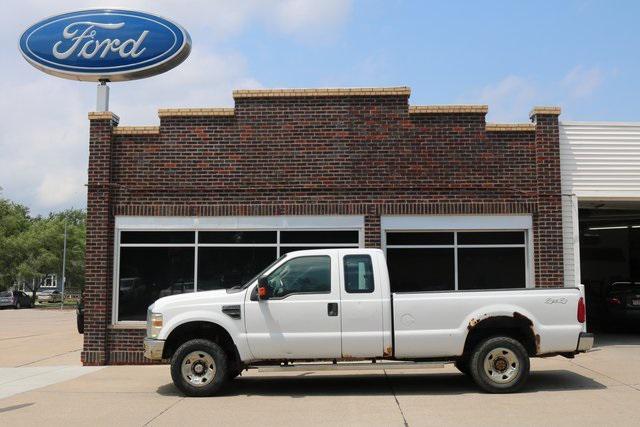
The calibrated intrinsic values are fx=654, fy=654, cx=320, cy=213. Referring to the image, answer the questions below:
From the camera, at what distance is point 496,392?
364 inches

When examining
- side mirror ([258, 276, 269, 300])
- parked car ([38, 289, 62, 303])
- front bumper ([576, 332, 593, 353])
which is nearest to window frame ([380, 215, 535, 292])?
front bumper ([576, 332, 593, 353])

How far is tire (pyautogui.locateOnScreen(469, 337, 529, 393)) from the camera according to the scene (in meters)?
9.25

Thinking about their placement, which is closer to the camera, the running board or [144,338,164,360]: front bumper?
the running board

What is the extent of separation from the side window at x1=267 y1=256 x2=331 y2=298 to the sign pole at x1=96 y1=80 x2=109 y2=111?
6.71 metres

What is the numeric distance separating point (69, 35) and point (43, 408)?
8453 millimetres

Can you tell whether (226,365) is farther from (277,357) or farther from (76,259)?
(76,259)

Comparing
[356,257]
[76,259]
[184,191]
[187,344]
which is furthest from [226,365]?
[76,259]

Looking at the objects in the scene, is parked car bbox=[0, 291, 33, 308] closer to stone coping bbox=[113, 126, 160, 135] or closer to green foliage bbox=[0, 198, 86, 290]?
green foliage bbox=[0, 198, 86, 290]

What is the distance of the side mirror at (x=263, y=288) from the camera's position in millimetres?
9211

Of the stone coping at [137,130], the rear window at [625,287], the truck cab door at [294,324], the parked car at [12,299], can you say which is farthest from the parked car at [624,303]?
the parked car at [12,299]

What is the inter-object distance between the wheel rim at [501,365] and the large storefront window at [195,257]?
4612 mm

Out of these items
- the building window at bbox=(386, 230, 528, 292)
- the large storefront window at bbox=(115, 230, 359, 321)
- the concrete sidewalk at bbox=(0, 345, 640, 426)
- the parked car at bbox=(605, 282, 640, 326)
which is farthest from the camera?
the parked car at bbox=(605, 282, 640, 326)

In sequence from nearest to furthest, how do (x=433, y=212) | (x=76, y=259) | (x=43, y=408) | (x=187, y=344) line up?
(x=43, y=408)
(x=187, y=344)
(x=433, y=212)
(x=76, y=259)

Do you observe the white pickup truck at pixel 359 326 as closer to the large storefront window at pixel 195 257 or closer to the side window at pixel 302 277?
the side window at pixel 302 277
